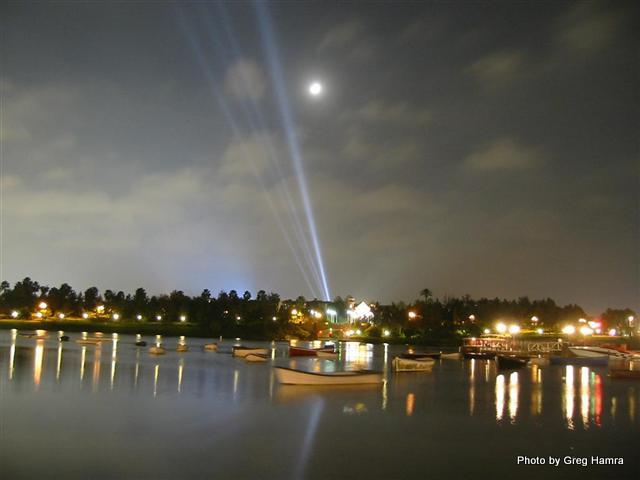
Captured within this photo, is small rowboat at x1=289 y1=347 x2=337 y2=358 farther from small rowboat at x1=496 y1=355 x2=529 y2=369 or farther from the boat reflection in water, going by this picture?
small rowboat at x1=496 y1=355 x2=529 y2=369

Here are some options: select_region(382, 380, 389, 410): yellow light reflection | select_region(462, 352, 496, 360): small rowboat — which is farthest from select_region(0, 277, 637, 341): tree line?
select_region(382, 380, 389, 410): yellow light reflection

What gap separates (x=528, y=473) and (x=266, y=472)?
860 centimetres

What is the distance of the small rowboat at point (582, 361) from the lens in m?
67.7

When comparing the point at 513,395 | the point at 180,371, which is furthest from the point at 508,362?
the point at 180,371

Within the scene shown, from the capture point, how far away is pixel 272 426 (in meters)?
25.0

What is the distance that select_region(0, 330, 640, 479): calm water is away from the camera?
1848 cm

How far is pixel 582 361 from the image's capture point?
68.5 m

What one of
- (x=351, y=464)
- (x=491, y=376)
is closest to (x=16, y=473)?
(x=351, y=464)

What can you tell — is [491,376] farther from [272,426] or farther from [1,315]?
[1,315]

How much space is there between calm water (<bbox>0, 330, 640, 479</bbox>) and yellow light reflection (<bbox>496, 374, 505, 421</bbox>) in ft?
0.50

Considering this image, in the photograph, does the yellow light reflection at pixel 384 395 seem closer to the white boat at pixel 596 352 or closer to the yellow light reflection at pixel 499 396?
the yellow light reflection at pixel 499 396

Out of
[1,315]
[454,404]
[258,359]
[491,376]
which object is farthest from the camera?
[1,315]

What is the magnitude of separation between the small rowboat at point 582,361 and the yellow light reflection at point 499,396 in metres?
20.3

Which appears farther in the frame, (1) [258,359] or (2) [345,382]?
(1) [258,359]
